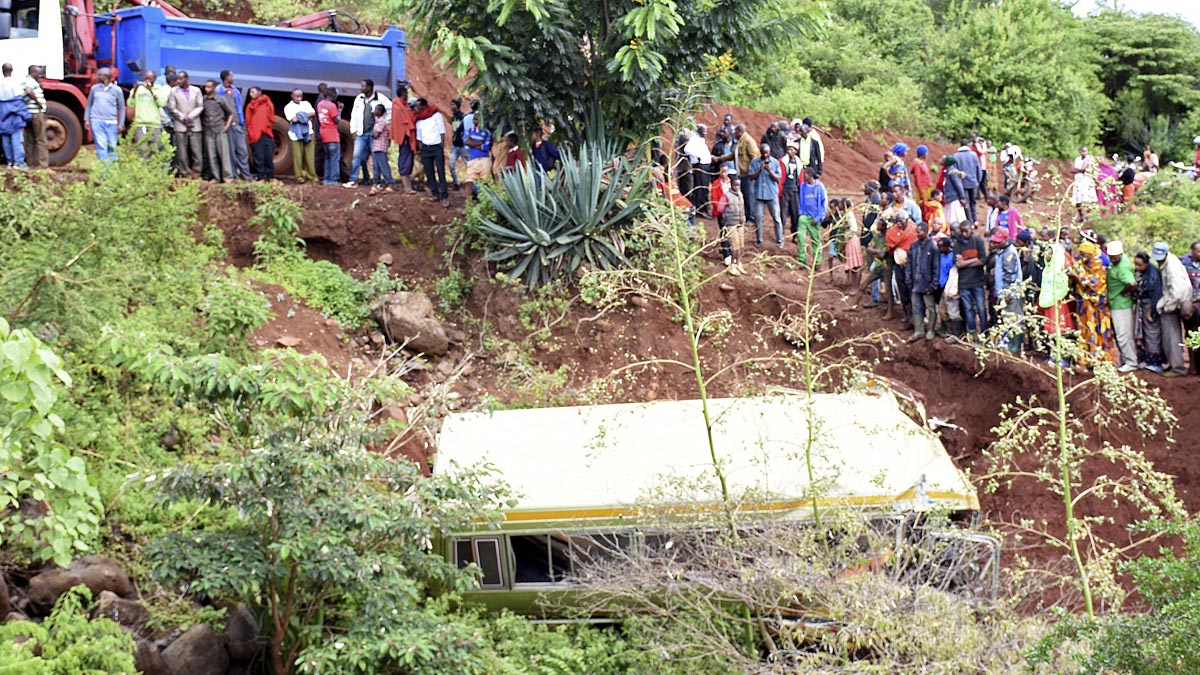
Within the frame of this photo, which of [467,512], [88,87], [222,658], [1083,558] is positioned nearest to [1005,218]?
[1083,558]

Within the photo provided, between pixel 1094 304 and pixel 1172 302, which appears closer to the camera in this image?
pixel 1172 302

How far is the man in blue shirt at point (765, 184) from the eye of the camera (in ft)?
53.8

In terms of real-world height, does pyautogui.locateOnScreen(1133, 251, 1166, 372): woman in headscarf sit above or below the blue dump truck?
below

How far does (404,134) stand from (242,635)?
27.8ft

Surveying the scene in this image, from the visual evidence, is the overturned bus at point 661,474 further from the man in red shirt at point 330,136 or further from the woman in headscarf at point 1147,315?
the man in red shirt at point 330,136

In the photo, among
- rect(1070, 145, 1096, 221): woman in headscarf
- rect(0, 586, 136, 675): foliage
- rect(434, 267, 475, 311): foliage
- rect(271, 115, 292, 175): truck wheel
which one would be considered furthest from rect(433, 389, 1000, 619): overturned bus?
rect(271, 115, 292, 175): truck wheel

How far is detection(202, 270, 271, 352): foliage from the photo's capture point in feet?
40.4

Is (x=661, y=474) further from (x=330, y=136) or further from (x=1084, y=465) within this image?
(x=330, y=136)

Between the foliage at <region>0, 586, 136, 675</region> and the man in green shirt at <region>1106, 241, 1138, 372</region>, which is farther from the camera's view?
the man in green shirt at <region>1106, 241, 1138, 372</region>

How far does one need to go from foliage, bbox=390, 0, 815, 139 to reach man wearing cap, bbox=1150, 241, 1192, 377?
495cm

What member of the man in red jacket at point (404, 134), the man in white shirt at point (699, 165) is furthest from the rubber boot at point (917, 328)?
the man in red jacket at point (404, 134)

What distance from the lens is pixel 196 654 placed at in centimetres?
969


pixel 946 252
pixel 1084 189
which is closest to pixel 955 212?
pixel 946 252

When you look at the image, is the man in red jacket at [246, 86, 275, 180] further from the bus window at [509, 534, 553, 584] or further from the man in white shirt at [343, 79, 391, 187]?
the bus window at [509, 534, 553, 584]
